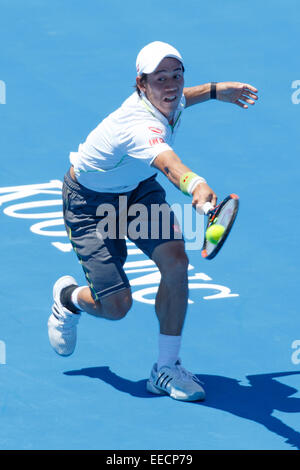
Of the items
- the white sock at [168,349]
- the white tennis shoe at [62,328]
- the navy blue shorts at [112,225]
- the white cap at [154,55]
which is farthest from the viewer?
the white tennis shoe at [62,328]

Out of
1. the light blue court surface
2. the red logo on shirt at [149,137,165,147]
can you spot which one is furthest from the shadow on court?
the red logo on shirt at [149,137,165,147]

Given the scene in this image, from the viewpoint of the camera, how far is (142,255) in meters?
9.02

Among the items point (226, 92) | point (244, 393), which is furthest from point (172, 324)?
point (226, 92)

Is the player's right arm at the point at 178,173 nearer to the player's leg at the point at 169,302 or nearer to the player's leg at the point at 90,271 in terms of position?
the player's leg at the point at 169,302

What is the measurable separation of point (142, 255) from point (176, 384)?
2213 mm

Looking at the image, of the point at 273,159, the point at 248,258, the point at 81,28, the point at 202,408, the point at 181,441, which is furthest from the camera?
the point at 81,28

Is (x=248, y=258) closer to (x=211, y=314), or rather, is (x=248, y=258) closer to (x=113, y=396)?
(x=211, y=314)

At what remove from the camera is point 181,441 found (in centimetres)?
643

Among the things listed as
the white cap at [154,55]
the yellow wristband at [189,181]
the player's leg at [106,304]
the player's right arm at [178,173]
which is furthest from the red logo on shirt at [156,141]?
the player's leg at [106,304]

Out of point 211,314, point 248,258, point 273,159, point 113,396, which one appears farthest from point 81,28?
point 113,396

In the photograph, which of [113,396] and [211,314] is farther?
[211,314]

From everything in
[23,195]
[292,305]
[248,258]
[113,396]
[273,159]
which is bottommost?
[113,396]

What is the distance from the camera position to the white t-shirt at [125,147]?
652 centimetres

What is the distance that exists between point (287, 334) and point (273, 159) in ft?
10.1
